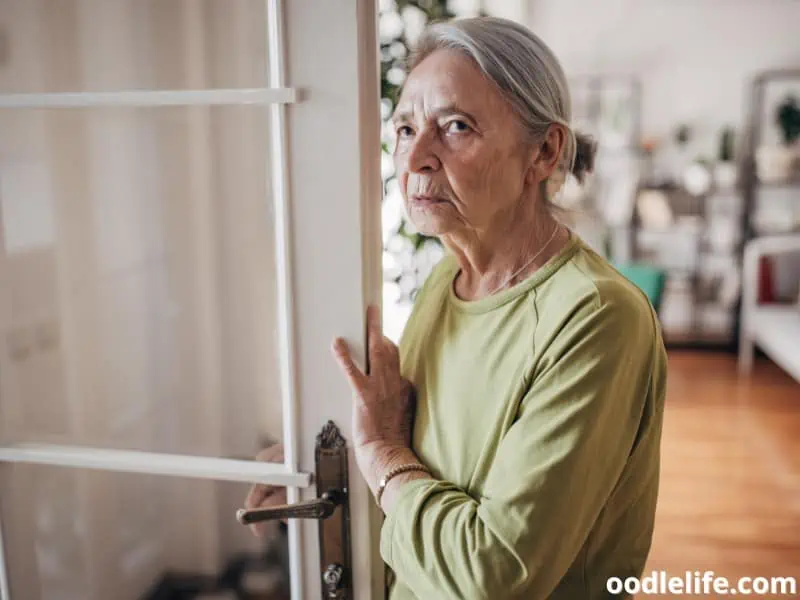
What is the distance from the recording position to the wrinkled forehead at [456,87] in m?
0.91

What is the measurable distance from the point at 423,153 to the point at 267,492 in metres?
0.52

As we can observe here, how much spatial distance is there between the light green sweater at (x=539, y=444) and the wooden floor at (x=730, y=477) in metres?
2.02

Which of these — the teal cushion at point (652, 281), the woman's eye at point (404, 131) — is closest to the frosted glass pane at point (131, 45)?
the woman's eye at point (404, 131)

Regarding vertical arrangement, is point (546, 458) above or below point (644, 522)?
above

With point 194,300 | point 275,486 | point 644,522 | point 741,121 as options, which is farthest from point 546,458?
point 741,121

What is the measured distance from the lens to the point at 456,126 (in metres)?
0.93

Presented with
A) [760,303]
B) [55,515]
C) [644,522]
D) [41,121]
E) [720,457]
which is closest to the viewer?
[644,522]

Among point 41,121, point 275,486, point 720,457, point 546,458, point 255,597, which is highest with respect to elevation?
point 41,121

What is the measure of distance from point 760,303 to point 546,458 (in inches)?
200

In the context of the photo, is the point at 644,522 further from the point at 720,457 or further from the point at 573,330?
the point at 720,457

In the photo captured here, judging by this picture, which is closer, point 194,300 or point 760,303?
point 194,300

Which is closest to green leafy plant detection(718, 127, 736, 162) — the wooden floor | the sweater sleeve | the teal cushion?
the teal cushion

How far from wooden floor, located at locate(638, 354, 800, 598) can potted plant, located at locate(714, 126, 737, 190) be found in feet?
4.27

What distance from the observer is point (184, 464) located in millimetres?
1140
